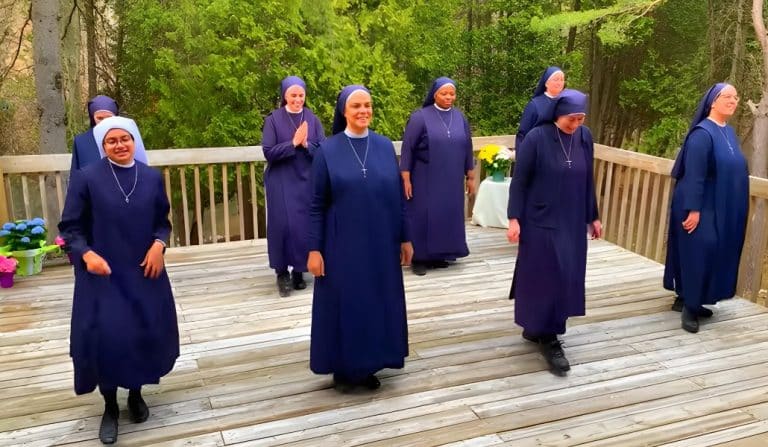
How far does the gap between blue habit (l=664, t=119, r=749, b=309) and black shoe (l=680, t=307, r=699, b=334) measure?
0.21 feet

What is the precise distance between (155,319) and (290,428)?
2.63 feet

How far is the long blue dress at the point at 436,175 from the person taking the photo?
5.27 m

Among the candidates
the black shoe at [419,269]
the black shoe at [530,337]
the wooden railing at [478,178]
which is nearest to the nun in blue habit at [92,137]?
the wooden railing at [478,178]

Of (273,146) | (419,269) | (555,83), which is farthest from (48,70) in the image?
(555,83)

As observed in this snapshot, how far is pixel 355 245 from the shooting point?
3.23 m

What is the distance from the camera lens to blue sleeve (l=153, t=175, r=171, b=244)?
292 cm

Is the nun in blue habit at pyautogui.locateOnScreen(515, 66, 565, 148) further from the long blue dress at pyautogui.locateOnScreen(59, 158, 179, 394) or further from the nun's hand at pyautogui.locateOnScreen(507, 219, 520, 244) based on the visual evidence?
the long blue dress at pyautogui.locateOnScreen(59, 158, 179, 394)

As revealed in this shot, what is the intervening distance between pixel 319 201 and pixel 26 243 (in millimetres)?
3185

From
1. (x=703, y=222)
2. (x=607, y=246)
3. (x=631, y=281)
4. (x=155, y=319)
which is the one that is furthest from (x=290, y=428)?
(x=607, y=246)

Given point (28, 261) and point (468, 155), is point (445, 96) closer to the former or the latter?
point (468, 155)

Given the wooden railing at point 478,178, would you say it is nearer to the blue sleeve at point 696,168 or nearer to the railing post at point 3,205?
the railing post at point 3,205

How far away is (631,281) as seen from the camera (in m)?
5.18

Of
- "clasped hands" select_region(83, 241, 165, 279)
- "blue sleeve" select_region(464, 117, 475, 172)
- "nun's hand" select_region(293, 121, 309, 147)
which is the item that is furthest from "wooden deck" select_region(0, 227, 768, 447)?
"nun's hand" select_region(293, 121, 309, 147)

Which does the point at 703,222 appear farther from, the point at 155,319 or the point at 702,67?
the point at 702,67
